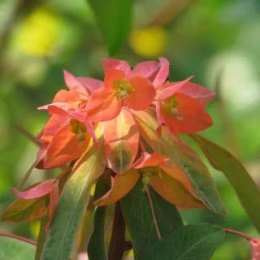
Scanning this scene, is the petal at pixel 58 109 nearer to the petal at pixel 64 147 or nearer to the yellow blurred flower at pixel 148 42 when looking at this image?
the petal at pixel 64 147

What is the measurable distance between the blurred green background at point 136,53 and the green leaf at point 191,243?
1094 mm

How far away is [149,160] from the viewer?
1.15m

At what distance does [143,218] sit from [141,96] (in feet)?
0.49

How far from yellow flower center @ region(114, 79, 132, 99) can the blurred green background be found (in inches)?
43.5

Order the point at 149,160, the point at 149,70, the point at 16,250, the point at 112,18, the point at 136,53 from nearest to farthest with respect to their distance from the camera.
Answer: the point at 149,160 < the point at 149,70 < the point at 16,250 < the point at 112,18 < the point at 136,53

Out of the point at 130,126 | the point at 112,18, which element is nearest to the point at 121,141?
the point at 130,126

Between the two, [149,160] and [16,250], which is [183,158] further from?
[16,250]

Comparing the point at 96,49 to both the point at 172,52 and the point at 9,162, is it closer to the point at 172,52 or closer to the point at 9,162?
the point at 172,52

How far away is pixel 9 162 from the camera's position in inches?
100

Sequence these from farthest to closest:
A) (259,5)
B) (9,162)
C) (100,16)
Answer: (259,5), (9,162), (100,16)

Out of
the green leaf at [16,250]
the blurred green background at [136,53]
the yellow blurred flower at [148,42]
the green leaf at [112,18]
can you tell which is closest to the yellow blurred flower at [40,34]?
the blurred green background at [136,53]

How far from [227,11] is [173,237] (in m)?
1.67

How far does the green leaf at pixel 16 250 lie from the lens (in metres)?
1.38

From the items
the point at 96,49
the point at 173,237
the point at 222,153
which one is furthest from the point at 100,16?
the point at 96,49
